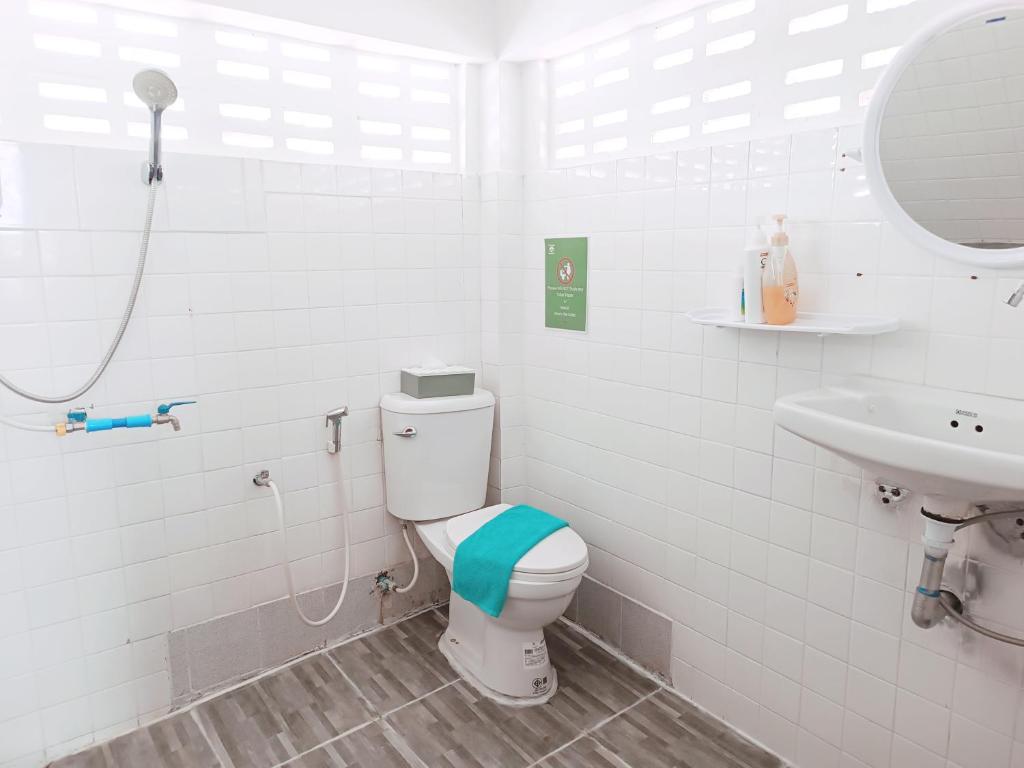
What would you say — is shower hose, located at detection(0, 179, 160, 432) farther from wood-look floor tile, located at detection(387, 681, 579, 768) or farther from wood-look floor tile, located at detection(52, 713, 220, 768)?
wood-look floor tile, located at detection(387, 681, 579, 768)

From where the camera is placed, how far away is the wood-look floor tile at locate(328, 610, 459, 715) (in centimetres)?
223

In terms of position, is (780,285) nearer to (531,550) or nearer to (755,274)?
(755,274)

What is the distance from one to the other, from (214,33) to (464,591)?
1.78 metres

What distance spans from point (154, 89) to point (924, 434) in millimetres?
1971

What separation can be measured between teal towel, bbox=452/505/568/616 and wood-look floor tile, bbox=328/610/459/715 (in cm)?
33

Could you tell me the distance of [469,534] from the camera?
7.41ft

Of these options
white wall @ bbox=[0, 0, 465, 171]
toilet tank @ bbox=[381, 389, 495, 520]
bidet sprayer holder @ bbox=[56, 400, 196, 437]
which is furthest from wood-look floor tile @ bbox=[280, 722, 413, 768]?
white wall @ bbox=[0, 0, 465, 171]

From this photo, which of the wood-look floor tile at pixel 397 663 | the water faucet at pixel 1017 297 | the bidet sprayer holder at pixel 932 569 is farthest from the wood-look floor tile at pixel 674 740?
the water faucet at pixel 1017 297

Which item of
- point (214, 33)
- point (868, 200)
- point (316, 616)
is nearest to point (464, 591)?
point (316, 616)

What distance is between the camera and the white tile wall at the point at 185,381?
1.88m

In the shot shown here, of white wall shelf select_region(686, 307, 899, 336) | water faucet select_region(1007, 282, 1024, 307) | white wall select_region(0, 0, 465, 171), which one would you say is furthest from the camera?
white wall select_region(0, 0, 465, 171)

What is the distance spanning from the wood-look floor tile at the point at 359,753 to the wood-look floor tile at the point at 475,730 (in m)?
0.05

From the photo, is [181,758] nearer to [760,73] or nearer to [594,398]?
[594,398]

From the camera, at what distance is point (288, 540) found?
2363 millimetres
